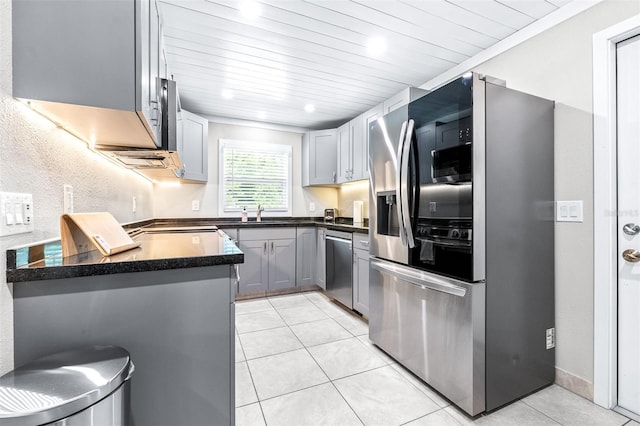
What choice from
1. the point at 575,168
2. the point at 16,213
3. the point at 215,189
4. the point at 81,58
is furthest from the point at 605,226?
the point at 215,189

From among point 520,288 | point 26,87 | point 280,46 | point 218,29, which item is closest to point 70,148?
point 26,87

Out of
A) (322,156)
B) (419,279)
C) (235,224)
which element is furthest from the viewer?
(322,156)

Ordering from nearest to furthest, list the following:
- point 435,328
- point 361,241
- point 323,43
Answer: point 435,328 < point 323,43 < point 361,241

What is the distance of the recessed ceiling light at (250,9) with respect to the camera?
6.06 feet

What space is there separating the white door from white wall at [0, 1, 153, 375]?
283 cm

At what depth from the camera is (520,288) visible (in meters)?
1.75

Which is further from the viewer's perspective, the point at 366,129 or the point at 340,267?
the point at 366,129

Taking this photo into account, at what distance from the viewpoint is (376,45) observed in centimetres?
233

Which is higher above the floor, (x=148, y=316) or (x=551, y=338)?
(x=148, y=316)

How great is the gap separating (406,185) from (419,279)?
25.1 inches

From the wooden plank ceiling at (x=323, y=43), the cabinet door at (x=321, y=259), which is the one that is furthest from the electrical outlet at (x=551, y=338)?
the cabinet door at (x=321, y=259)

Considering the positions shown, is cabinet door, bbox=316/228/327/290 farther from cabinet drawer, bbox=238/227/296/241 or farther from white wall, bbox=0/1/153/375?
white wall, bbox=0/1/153/375

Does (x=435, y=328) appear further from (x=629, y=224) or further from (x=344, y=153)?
(x=344, y=153)

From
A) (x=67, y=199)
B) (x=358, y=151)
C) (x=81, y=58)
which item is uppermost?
(x=358, y=151)
